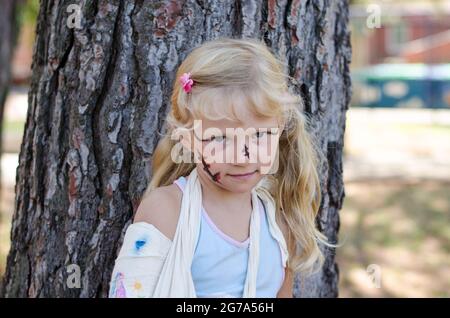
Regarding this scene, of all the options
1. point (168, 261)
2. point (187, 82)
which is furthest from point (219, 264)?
point (187, 82)

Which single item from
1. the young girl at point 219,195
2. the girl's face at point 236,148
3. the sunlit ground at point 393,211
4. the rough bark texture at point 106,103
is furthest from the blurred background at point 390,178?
the girl's face at point 236,148

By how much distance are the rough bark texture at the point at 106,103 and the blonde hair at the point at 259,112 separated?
0.20 m

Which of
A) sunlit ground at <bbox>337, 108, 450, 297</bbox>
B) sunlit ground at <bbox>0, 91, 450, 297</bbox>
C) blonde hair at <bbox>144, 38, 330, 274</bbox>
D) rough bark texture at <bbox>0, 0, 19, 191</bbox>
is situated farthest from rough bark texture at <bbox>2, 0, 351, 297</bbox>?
→ rough bark texture at <bbox>0, 0, 19, 191</bbox>

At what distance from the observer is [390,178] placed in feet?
29.6

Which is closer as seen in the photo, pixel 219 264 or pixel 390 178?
pixel 219 264

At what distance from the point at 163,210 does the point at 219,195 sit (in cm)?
17

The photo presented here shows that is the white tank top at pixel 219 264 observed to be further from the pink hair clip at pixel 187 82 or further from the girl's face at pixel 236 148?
the pink hair clip at pixel 187 82

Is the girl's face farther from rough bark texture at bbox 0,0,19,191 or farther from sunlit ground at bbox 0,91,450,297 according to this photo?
rough bark texture at bbox 0,0,19,191

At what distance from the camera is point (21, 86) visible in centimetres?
2312

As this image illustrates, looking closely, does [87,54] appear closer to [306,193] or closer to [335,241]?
[306,193]

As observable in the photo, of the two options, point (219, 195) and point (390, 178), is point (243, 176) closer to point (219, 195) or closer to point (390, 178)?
point (219, 195)

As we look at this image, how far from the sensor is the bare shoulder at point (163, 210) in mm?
1894

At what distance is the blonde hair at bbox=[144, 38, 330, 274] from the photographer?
1.85 metres
